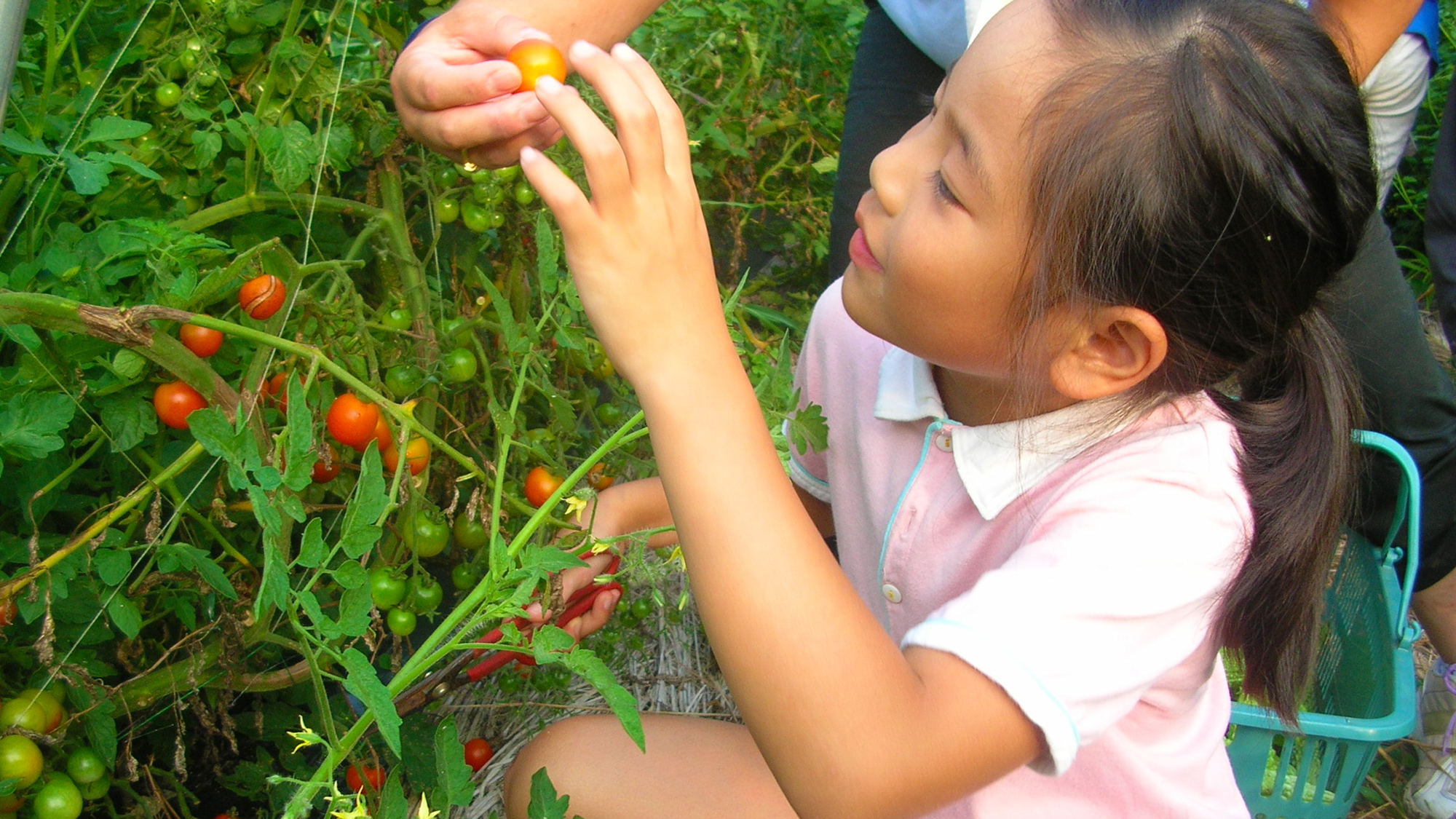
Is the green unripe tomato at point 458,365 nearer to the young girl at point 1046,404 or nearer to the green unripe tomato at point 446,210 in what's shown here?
the green unripe tomato at point 446,210

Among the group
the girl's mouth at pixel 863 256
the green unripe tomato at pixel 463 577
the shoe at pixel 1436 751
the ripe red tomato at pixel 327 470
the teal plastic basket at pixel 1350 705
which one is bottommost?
the shoe at pixel 1436 751

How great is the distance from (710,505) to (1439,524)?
1339 millimetres

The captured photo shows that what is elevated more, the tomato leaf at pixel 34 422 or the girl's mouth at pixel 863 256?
the girl's mouth at pixel 863 256

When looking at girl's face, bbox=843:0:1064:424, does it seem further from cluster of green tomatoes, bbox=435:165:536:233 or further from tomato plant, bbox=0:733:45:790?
tomato plant, bbox=0:733:45:790

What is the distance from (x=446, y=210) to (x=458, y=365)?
19 cm

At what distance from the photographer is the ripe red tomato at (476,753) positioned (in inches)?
57.0

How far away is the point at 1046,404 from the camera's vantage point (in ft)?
3.32

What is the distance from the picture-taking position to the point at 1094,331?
35.3 inches

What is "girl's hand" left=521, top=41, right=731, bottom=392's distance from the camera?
69 cm

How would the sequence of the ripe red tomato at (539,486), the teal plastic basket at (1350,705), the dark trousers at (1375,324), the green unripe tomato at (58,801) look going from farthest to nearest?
1. the dark trousers at (1375,324)
2. the teal plastic basket at (1350,705)
3. the ripe red tomato at (539,486)
4. the green unripe tomato at (58,801)

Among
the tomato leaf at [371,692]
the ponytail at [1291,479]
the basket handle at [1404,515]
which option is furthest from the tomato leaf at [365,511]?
the basket handle at [1404,515]

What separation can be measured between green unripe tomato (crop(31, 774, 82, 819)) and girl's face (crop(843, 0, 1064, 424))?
797 millimetres

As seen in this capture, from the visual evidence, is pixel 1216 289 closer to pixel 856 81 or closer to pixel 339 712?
pixel 856 81

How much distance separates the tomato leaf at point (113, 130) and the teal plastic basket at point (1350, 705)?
4.09ft
